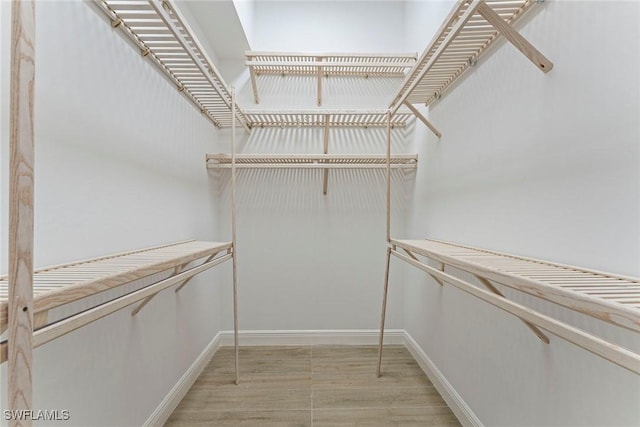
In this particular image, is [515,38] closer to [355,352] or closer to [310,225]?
[310,225]

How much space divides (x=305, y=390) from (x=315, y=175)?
4.97ft

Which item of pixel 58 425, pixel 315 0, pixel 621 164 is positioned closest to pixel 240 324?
pixel 58 425

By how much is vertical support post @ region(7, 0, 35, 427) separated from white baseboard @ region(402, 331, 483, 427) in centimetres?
168

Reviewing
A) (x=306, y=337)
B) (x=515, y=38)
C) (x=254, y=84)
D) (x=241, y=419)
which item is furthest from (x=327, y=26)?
(x=241, y=419)

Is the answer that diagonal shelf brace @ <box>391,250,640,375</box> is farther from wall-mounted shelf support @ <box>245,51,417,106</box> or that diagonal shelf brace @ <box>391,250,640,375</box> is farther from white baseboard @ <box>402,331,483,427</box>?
wall-mounted shelf support @ <box>245,51,417,106</box>

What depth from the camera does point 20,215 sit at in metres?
0.53

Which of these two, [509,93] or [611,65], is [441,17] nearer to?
[509,93]

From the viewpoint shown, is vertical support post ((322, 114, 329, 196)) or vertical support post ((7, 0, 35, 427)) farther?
vertical support post ((322, 114, 329, 196))

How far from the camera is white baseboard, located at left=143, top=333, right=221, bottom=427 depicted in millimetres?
1568

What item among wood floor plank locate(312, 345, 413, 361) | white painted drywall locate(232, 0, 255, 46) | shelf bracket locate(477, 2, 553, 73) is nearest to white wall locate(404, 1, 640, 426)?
shelf bracket locate(477, 2, 553, 73)

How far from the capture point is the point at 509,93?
49.5 inches

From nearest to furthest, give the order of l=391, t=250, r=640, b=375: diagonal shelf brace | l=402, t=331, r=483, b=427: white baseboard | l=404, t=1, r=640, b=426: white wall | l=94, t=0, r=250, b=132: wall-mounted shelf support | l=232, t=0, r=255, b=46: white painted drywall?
l=391, t=250, r=640, b=375: diagonal shelf brace < l=404, t=1, r=640, b=426: white wall < l=94, t=0, r=250, b=132: wall-mounted shelf support < l=402, t=331, r=483, b=427: white baseboard < l=232, t=0, r=255, b=46: white painted drywall

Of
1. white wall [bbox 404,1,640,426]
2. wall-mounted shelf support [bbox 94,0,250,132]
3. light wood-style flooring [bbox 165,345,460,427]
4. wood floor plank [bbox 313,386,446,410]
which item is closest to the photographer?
white wall [bbox 404,1,640,426]

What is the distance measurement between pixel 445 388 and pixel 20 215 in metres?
2.04
